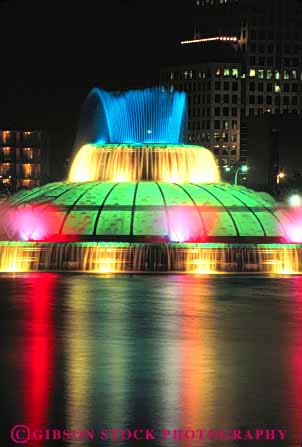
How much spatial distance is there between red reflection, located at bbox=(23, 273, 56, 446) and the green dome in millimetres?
8706

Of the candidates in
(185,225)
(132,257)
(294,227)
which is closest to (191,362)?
(132,257)

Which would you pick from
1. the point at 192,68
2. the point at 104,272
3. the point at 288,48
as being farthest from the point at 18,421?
the point at 288,48

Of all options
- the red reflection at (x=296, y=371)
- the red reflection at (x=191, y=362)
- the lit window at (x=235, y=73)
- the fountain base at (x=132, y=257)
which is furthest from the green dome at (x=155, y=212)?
the lit window at (x=235, y=73)

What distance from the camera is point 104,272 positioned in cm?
3164

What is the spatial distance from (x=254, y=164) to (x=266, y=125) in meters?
6.83

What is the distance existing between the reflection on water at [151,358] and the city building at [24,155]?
120 m

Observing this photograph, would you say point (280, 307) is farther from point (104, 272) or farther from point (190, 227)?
point (190, 227)

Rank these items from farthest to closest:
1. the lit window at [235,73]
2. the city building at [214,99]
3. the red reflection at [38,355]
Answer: the lit window at [235,73] < the city building at [214,99] < the red reflection at [38,355]

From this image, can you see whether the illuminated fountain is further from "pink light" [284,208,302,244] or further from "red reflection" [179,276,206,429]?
"red reflection" [179,276,206,429]

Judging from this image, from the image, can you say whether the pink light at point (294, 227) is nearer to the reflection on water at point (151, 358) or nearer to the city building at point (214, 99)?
the reflection on water at point (151, 358)

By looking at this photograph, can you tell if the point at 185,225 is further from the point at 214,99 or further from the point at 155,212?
the point at 214,99

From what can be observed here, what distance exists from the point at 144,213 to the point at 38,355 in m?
19.3

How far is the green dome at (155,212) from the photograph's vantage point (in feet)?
116

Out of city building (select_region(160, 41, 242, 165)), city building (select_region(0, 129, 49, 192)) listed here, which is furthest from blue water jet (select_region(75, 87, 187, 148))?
city building (select_region(160, 41, 242, 165))
